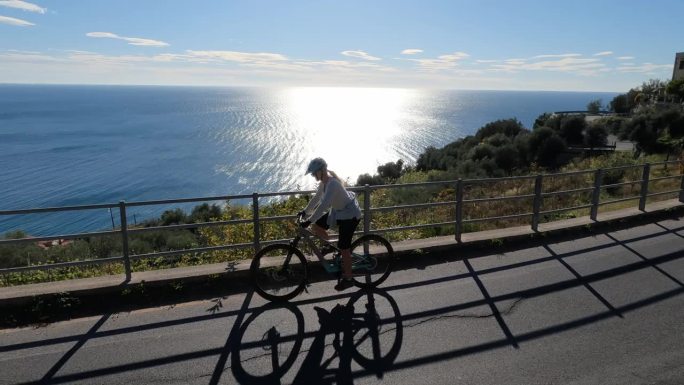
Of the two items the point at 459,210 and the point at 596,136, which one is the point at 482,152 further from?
the point at 459,210

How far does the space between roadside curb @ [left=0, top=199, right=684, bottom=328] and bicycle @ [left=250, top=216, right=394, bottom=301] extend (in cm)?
37

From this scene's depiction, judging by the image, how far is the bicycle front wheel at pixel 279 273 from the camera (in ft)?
18.8

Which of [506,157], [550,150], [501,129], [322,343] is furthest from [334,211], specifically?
[501,129]

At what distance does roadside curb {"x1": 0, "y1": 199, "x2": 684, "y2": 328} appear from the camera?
537cm

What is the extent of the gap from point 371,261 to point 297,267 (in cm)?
102

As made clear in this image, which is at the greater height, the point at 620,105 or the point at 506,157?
the point at 620,105

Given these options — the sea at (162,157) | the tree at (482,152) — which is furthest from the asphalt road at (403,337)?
the tree at (482,152)

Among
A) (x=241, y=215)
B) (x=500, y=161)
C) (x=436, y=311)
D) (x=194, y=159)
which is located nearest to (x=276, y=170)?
(x=194, y=159)

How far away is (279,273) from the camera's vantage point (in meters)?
5.91

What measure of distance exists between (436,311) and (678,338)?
237 cm

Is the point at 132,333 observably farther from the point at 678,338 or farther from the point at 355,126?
the point at 355,126

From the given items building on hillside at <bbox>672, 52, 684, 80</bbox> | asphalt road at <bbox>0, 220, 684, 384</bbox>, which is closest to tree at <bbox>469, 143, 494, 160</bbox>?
asphalt road at <bbox>0, 220, 684, 384</bbox>

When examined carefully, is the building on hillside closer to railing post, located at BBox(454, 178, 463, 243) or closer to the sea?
the sea

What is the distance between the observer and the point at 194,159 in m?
81.2
